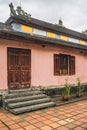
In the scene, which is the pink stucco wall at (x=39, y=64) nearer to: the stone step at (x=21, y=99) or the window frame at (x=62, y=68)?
the window frame at (x=62, y=68)

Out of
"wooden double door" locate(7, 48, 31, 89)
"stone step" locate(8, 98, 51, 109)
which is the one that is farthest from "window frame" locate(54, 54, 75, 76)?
"stone step" locate(8, 98, 51, 109)

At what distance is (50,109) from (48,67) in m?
2.94

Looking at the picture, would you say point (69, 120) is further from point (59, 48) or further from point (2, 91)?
point (59, 48)

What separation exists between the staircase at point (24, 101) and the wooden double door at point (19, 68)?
1.30ft

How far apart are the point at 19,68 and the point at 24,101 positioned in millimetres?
1725

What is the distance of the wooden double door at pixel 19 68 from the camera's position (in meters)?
7.82

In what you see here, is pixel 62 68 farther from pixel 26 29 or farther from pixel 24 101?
pixel 26 29

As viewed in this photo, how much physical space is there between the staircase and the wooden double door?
15.6 inches

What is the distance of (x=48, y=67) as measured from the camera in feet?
31.1

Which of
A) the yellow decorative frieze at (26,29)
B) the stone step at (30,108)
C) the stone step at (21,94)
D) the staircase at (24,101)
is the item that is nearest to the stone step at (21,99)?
the staircase at (24,101)

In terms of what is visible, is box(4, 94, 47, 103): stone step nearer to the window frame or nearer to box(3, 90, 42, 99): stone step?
box(3, 90, 42, 99): stone step

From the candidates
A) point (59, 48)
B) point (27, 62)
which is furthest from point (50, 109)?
point (59, 48)

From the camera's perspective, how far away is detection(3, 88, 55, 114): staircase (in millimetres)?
6605

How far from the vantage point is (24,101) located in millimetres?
7262
